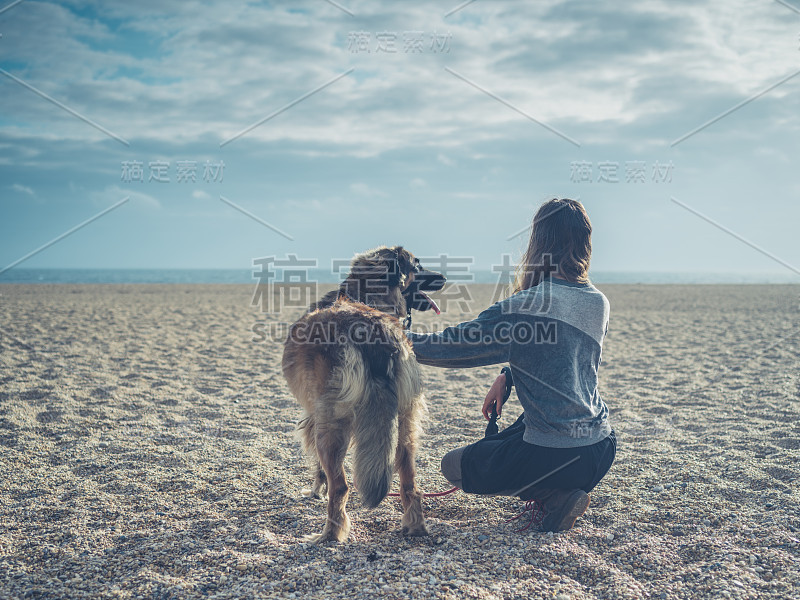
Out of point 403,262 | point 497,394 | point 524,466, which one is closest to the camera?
point 524,466

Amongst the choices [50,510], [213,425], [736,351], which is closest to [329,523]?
[50,510]

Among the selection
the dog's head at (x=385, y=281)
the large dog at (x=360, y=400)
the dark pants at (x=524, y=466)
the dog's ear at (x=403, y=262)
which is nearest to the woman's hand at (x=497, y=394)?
the dark pants at (x=524, y=466)

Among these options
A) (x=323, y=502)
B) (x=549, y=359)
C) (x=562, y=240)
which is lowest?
(x=323, y=502)

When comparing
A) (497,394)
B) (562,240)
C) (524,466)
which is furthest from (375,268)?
(524,466)

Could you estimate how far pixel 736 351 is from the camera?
960 centimetres

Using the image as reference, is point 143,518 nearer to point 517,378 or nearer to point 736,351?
point 517,378

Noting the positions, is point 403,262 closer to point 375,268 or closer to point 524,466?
point 375,268

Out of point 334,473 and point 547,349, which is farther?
point 334,473

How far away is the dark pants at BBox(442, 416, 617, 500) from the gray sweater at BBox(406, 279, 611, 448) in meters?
0.07

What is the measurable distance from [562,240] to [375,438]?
5.04 ft

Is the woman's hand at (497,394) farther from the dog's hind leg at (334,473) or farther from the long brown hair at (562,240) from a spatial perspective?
the dog's hind leg at (334,473)

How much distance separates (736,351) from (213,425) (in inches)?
356

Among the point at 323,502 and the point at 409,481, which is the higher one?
the point at 409,481

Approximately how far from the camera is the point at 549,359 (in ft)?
9.64
